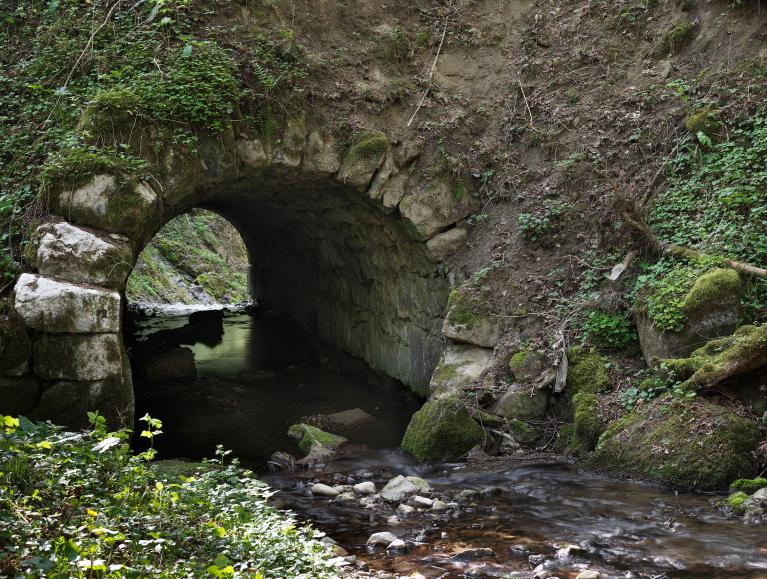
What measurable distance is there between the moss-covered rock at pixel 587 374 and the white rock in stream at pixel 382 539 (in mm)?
2999

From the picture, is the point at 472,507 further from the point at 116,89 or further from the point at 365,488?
the point at 116,89

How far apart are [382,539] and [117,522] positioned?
2406mm

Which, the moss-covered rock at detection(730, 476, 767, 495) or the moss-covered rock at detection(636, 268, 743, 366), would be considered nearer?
the moss-covered rock at detection(730, 476, 767, 495)

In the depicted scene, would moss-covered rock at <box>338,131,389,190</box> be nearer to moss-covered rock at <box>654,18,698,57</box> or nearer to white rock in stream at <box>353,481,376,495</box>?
moss-covered rock at <box>654,18,698,57</box>

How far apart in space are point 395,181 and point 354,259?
106 inches

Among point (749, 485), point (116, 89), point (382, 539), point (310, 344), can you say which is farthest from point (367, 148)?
point (310, 344)

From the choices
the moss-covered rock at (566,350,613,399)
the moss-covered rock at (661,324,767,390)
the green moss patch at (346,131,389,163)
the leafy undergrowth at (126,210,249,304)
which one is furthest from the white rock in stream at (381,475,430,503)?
the leafy undergrowth at (126,210,249,304)

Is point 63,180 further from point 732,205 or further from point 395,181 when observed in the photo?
point 732,205

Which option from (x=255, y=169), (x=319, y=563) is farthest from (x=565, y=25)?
(x=319, y=563)

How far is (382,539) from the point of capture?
5285 millimetres

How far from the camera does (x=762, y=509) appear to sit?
525 centimetres

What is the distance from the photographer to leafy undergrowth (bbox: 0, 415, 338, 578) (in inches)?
117

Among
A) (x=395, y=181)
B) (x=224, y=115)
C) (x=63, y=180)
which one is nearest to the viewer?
(x=63, y=180)

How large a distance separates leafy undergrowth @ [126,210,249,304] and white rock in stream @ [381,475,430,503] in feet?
54.2
